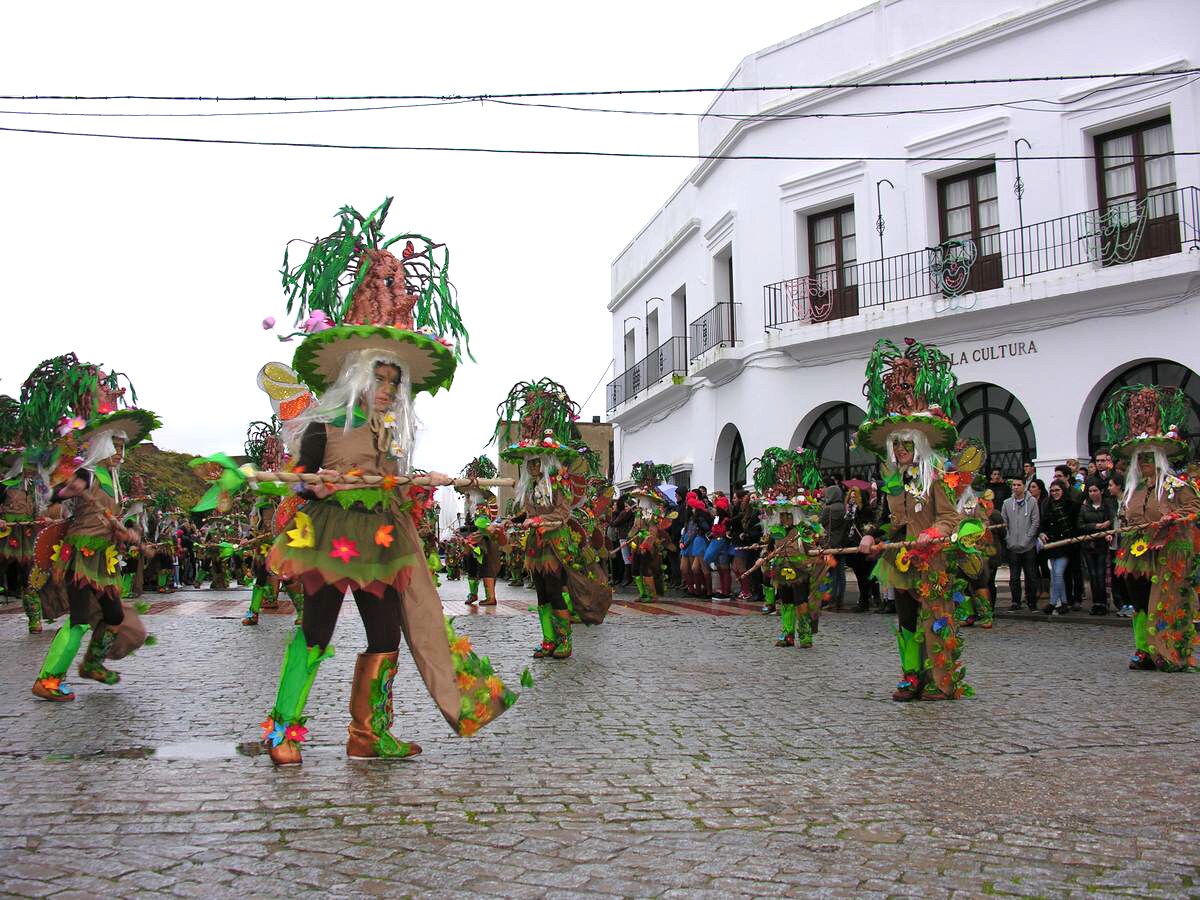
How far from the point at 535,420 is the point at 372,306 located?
16.0 ft

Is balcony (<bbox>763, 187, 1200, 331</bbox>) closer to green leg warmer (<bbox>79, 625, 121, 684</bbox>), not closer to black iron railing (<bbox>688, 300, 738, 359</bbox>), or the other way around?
black iron railing (<bbox>688, 300, 738, 359</bbox>)

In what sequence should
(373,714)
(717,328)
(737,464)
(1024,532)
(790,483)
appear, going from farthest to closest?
(737,464) → (717,328) → (1024,532) → (790,483) → (373,714)

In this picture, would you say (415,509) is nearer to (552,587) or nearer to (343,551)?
(343,551)

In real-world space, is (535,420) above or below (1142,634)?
above

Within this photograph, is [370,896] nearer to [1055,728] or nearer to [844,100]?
[1055,728]

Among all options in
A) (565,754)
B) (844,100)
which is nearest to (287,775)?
(565,754)

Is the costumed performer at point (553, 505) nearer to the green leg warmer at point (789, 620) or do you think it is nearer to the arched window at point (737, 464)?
the green leg warmer at point (789, 620)

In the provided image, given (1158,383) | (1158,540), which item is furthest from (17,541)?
(1158,383)

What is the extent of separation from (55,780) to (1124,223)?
56.6 feet

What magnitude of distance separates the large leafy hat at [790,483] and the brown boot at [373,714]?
668cm

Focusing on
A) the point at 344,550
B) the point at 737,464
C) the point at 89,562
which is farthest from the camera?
the point at 737,464

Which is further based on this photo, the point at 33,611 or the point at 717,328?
the point at 717,328

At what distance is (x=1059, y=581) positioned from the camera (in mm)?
14258

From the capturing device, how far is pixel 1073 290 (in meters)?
17.8
